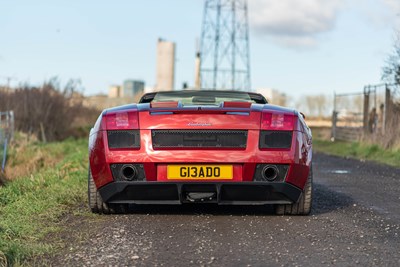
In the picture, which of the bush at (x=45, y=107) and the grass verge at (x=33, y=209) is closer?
the grass verge at (x=33, y=209)

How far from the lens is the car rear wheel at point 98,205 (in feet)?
18.4

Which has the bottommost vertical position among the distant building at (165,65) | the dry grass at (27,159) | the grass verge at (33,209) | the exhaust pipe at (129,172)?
the dry grass at (27,159)

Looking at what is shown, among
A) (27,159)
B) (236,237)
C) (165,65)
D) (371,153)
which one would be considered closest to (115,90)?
(165,65)

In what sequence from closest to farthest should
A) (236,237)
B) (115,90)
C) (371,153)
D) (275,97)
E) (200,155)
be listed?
(236,237), (200,155), (371,153), (275,97), (115,90)

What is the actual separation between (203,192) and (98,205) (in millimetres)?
1018

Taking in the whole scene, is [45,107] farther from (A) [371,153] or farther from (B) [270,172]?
(B) [270,172]

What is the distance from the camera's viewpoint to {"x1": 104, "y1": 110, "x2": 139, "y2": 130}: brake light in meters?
5.34

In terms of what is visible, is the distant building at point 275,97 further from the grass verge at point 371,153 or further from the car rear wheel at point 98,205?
the car rear wheel at point 98,205

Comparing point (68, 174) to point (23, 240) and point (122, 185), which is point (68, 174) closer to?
point (122, 185)

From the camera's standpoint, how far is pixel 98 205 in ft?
18.5

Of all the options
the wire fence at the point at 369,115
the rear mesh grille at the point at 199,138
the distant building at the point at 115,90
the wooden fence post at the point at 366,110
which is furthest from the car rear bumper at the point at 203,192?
the distant building at the point at 115,90

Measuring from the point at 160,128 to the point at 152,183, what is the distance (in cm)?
46

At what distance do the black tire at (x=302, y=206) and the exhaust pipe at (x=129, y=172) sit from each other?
1.38 m

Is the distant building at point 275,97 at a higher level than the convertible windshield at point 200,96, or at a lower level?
lower
